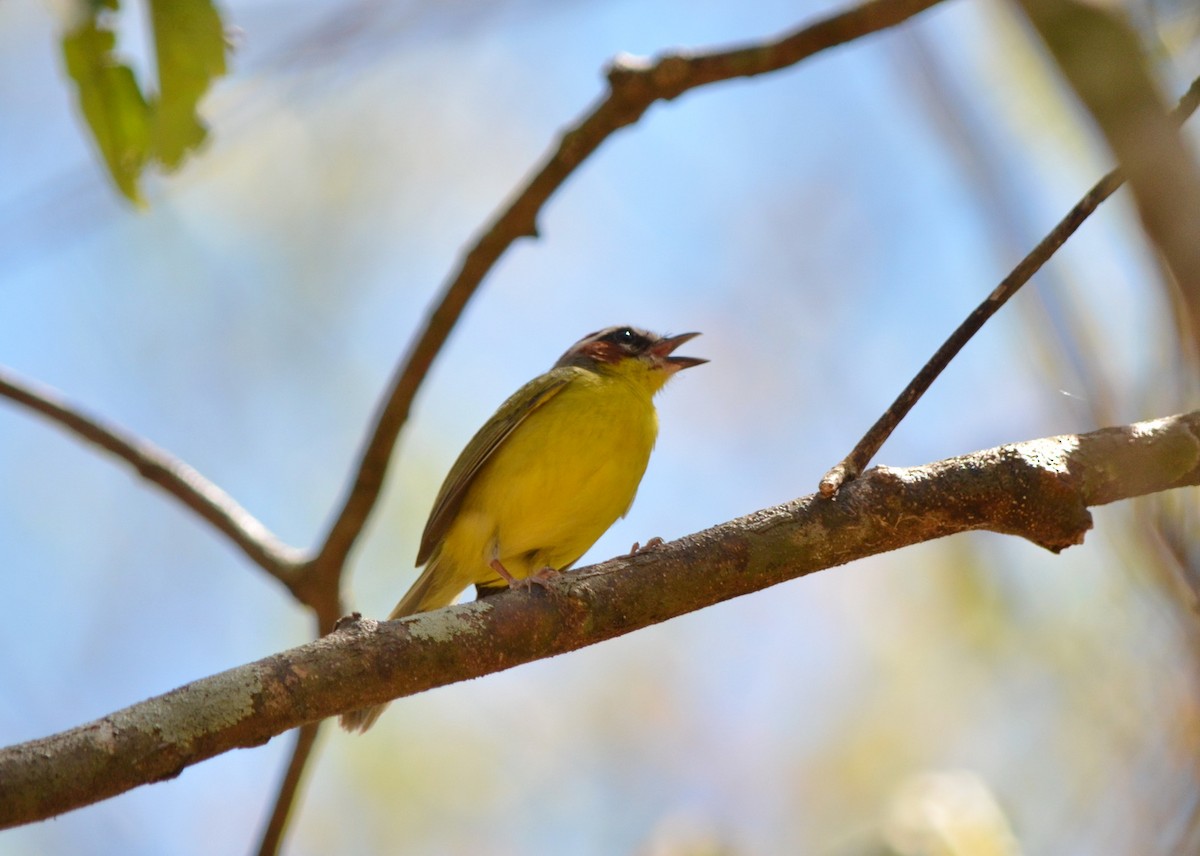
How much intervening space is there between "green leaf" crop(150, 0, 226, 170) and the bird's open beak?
2.81 meters

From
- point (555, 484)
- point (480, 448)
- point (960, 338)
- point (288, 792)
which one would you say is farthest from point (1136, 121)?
point (288, 792)

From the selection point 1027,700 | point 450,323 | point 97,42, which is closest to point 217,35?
→ point 97,42

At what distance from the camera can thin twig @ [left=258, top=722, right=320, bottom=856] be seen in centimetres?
436

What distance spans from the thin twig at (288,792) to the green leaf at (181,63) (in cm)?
223

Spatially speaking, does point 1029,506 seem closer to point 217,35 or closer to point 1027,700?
point 217,35

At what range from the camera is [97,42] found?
3.89 metres

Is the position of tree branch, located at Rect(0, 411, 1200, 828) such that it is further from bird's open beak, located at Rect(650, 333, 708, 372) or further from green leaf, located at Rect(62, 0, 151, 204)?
bird's open beak, located at Rect(650, 333, 708, 372)

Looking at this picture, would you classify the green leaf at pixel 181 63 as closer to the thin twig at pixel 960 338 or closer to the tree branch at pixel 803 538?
the tree branch at pixel 803 538

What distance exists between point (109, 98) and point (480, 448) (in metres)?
2.19

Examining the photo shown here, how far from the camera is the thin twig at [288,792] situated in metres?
4.36

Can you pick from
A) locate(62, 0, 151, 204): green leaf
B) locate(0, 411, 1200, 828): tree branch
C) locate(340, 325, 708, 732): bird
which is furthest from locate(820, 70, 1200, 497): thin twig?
locate(62, 0, 151, 204): green leaf

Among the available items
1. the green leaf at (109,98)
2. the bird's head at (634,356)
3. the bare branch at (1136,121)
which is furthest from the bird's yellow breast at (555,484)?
the bare branch at (1136,121)

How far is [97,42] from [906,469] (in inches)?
119

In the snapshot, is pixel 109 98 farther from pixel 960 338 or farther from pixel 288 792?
pixel 960 338
